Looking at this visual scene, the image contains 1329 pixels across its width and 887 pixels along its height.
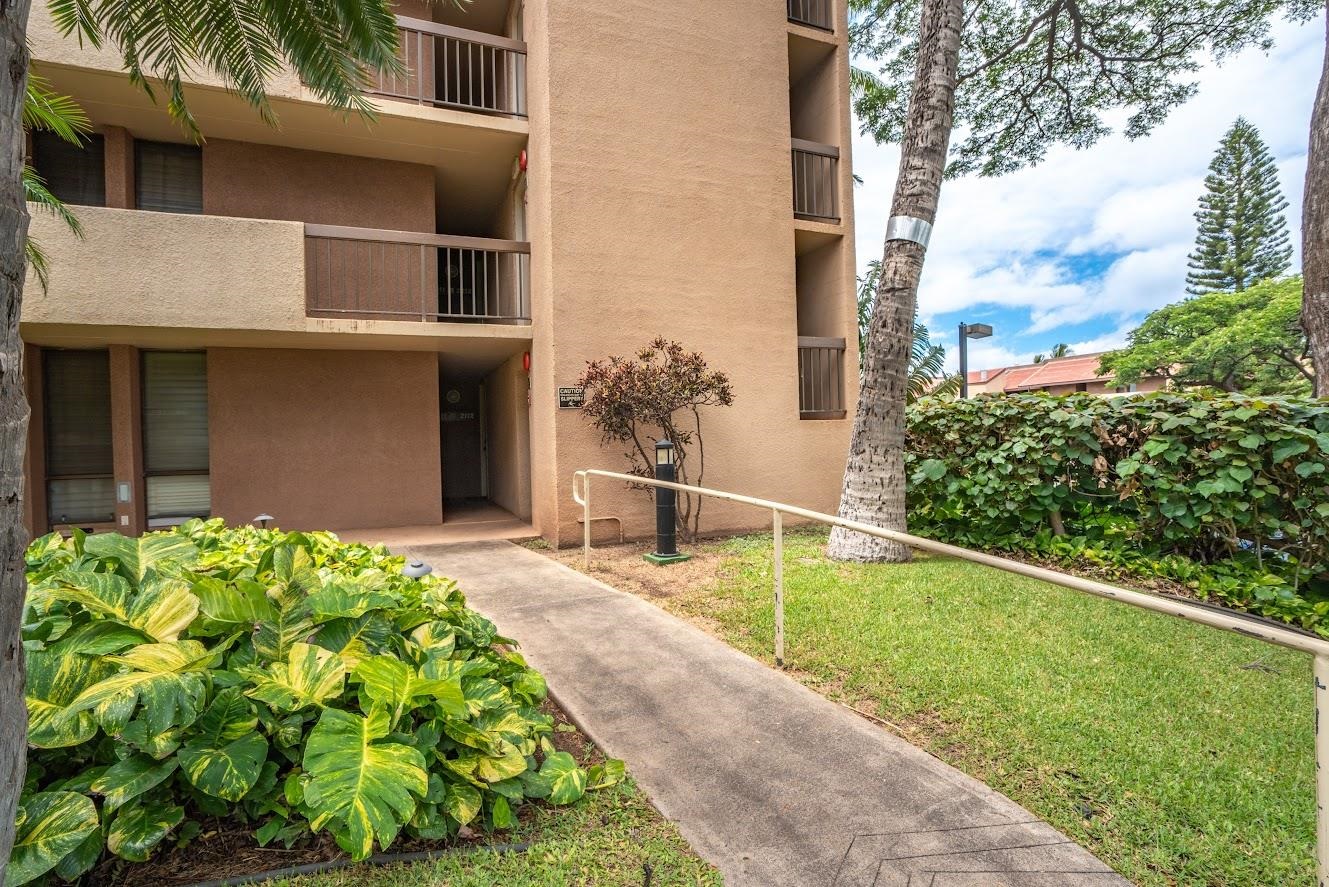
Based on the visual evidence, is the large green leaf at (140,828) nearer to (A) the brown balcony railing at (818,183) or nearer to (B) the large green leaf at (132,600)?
(B) the large green leaf at (132,600)

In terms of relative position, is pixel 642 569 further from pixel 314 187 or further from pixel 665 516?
pixel 314 187

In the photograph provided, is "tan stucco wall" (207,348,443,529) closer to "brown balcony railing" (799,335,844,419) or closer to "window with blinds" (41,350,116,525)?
"window with blinds" (41,350,116,525)

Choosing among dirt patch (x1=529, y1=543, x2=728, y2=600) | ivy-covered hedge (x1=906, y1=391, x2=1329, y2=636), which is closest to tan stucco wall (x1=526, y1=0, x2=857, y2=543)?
dirt patch (x1=529, y1=543, x2=728, y2=600)

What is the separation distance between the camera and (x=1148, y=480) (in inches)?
219

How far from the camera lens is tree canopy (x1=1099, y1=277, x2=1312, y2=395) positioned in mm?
22312

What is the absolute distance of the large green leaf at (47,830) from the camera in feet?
5.26

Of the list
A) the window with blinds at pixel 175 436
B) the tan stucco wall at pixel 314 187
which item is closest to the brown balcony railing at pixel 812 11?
the tan stucco wall at pixel 314 187

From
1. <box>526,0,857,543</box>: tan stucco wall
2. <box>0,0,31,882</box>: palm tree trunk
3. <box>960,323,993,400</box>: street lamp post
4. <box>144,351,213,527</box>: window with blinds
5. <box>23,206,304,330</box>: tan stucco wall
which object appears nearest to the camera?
<box>0,0,31,882</box>: palm tree trunk

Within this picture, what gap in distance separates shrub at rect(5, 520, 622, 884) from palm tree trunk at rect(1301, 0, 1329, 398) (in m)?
7.77

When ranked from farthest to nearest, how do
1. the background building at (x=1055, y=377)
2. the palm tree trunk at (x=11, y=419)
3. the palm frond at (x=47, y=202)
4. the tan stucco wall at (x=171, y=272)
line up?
the background building at (x=1055, y=377) < the tan stucco wall at (x=171, y=272) < the palm frond at (x=47, y=202) < the palm tree trunk at (x=11, y=419)

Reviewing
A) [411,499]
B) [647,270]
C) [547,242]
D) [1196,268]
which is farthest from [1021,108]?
[1196,268]

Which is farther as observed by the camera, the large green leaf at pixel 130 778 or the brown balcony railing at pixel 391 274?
the brown balcony railing at pixel 391 274

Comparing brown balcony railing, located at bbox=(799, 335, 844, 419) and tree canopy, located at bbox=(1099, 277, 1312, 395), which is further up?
tree canopy, located at bbox=(1099, 277, 1312, 395)

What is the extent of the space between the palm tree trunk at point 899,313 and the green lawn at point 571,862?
15.1 feet
